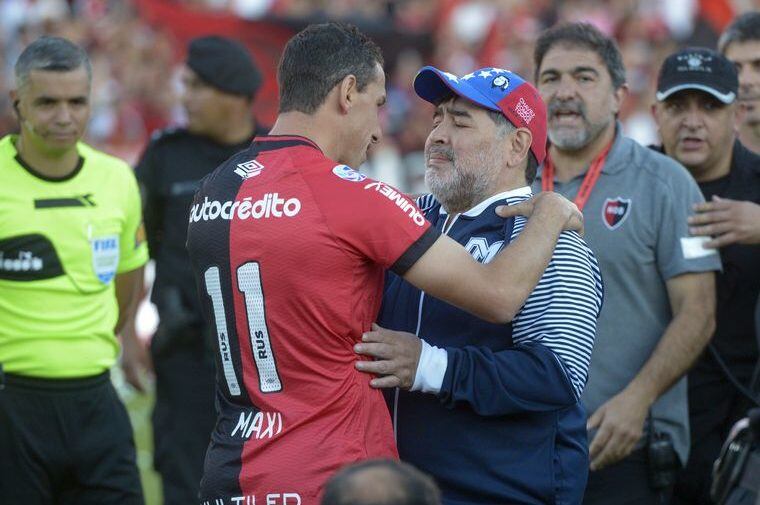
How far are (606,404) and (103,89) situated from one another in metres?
11.7

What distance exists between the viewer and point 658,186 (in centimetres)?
539

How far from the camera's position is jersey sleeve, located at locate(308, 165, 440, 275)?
12.5 feet

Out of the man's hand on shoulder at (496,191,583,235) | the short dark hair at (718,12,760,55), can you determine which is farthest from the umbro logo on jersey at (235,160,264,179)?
the short dark hair at (718,12,760,55)

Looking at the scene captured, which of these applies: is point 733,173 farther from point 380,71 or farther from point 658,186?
point 380,71

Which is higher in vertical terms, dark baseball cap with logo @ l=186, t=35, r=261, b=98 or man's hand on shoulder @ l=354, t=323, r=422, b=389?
dark baseball cap with logo @ l=186, t=35, r=261, b=98

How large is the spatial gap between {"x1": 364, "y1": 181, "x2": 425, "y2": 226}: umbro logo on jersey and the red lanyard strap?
1.65 meters

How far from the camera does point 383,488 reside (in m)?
2.79

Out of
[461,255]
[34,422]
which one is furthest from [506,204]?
[34,422]

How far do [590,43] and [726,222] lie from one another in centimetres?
102

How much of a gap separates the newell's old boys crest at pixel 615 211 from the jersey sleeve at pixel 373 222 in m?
1.68

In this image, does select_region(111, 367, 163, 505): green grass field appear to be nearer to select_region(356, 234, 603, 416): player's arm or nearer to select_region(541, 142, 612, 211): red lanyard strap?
select_region(541, 142, 612, 211): red lanyard strap

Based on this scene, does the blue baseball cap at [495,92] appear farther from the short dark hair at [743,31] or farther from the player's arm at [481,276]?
the short dark hair at [743,31]

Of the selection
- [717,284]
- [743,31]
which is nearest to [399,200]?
[717,284]

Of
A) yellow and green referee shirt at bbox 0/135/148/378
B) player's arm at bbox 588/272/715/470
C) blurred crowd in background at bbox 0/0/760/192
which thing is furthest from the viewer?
blurred crowd in background at bbox 0/0/760/192
